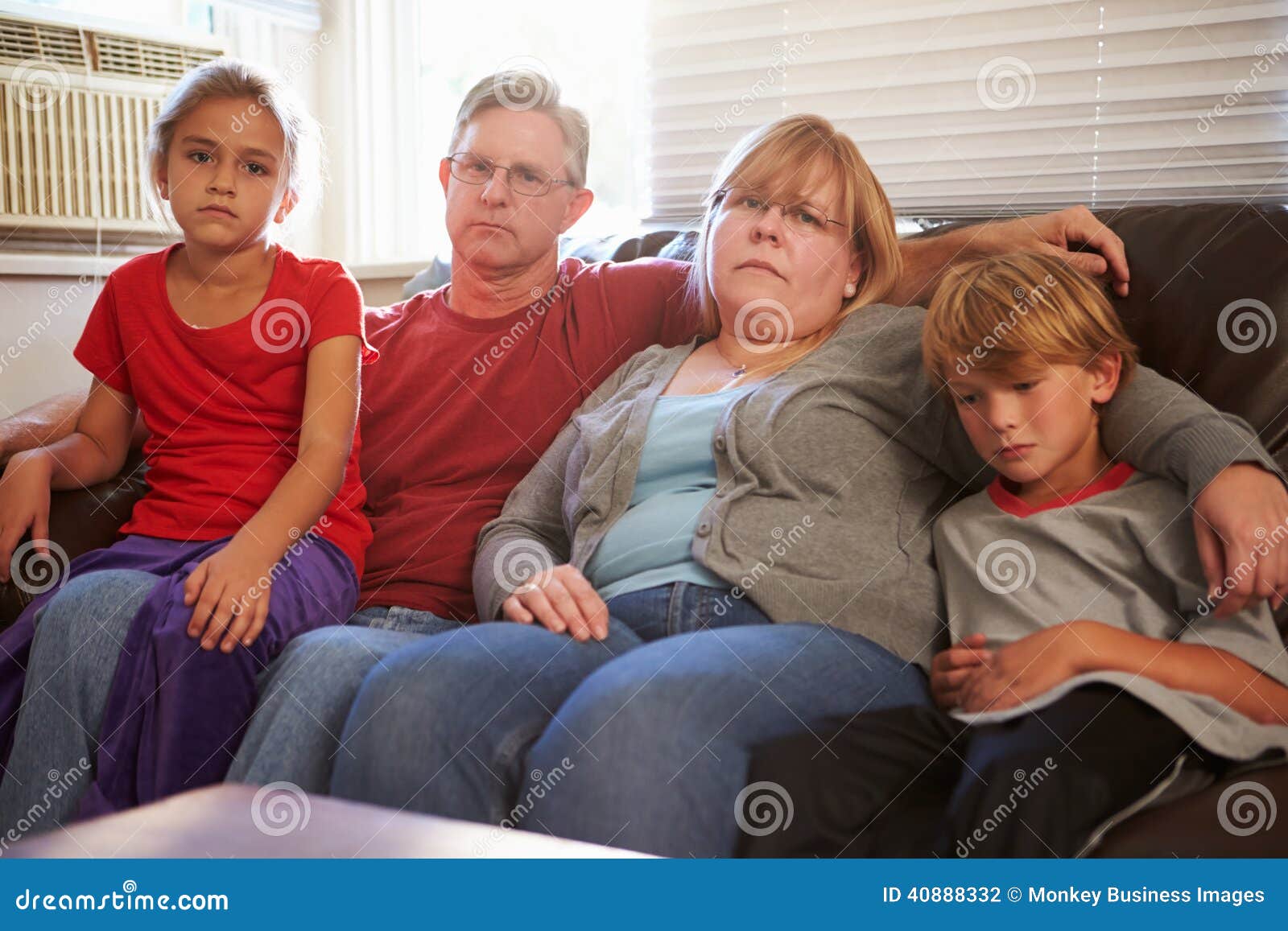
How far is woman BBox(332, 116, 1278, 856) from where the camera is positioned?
105 cm

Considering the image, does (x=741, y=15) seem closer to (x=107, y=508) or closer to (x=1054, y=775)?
(x=107, y=508)

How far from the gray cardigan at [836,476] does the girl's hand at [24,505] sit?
0.57m

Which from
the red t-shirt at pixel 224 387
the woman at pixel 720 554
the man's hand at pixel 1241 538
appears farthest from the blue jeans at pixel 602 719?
the red t-shirt at pixel 224 387

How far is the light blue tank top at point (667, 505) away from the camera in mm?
1322

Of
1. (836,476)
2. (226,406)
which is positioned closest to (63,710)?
(226,406)

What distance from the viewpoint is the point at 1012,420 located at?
1182 mm

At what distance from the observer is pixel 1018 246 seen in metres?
1.39

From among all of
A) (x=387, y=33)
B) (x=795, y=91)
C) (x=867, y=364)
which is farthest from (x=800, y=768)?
(x=387, y=33)

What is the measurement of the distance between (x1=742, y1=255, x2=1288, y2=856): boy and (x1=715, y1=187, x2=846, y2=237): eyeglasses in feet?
0.68

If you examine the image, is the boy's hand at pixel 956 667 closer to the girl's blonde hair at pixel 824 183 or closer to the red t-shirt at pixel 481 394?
the girl's blonde hair at pixel 824 183

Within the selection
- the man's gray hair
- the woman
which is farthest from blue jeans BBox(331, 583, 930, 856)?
the man's gray hair

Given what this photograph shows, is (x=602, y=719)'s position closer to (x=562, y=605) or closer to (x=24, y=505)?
(x=562, y=605)

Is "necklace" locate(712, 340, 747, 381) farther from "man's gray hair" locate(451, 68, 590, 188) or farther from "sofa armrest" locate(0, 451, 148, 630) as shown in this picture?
"sofa armrest" locate(0, 451, 148, 630)

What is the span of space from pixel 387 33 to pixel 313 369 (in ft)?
5.22
